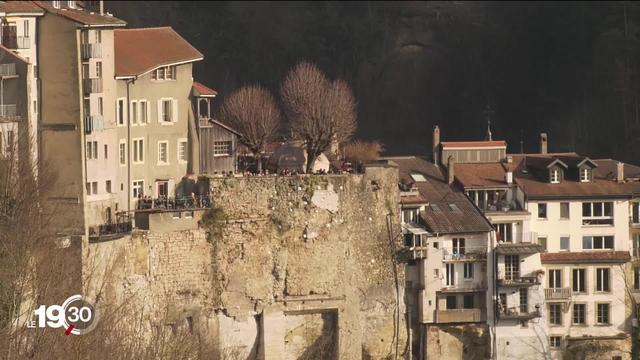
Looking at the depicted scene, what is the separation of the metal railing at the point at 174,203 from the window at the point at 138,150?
4.93ft

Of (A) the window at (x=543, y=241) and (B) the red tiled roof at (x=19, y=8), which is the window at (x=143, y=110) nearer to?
(B) the red tiled roof at (x=19, y=8)

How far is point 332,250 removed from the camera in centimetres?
11319

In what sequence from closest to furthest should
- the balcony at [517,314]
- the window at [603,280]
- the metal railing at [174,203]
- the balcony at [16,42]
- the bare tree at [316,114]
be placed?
the balcony at [16,42]
the metal railing at [174,203]
the balcony at [517,314]
the bare tree at [316,114]
the window at [603,280]

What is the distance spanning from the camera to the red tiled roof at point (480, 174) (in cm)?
11719

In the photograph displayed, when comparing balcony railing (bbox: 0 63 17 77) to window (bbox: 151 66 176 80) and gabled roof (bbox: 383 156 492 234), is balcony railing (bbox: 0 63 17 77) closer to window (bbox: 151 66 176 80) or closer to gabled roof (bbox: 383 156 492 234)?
window (bbox: 151 66 176 80)

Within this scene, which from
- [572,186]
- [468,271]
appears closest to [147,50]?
[468,271]

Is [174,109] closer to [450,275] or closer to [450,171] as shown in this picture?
[450,171]

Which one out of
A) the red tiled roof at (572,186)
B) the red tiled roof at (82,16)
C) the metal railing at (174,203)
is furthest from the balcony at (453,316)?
the red tiled roof at (82,16)

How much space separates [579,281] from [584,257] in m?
0.98

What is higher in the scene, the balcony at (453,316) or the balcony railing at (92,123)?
the balcony railing at (92,123)

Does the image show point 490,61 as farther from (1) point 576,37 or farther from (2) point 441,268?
(2) point 441,268

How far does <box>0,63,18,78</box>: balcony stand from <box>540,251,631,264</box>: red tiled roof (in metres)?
22.7

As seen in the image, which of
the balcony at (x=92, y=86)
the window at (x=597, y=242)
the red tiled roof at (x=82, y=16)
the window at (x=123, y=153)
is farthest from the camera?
the window at (x=597, y=242)

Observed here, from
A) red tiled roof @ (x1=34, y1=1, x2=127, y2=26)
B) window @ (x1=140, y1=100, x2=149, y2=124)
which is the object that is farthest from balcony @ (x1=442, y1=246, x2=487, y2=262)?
red tiled roof @ (x1=34, y1=1, x2=127, y2=26)
